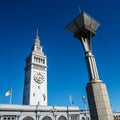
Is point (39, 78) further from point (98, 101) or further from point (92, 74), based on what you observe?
point (98, 101)

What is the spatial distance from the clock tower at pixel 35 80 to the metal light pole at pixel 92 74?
51728mm

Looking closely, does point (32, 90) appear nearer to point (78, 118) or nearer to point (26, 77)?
point (26, 77)

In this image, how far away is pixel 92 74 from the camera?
13.8 m

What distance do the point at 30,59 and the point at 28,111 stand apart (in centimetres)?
2938

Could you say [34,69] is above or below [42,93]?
above

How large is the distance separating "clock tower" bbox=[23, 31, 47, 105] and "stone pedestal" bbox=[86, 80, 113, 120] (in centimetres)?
5244

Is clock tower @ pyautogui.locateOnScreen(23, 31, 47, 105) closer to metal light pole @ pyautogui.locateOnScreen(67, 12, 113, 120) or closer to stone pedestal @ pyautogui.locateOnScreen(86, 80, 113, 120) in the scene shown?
metal light pole @ pyautogui.locateOnScreen(67, 12, 113, 120)

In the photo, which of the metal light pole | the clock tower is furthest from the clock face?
the metal light pole

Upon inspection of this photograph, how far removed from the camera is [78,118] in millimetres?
61312

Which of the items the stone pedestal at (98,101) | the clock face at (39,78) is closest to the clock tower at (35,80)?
the clock face at (39,78)

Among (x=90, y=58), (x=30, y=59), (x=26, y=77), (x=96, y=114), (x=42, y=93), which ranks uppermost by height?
(x=30, y=59)

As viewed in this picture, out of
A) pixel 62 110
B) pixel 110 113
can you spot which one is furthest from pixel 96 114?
pixel 62 110

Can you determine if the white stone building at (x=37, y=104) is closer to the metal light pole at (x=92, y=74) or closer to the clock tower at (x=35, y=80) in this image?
the clock tower at (x=35, y=80)

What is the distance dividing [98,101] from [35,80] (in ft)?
189
